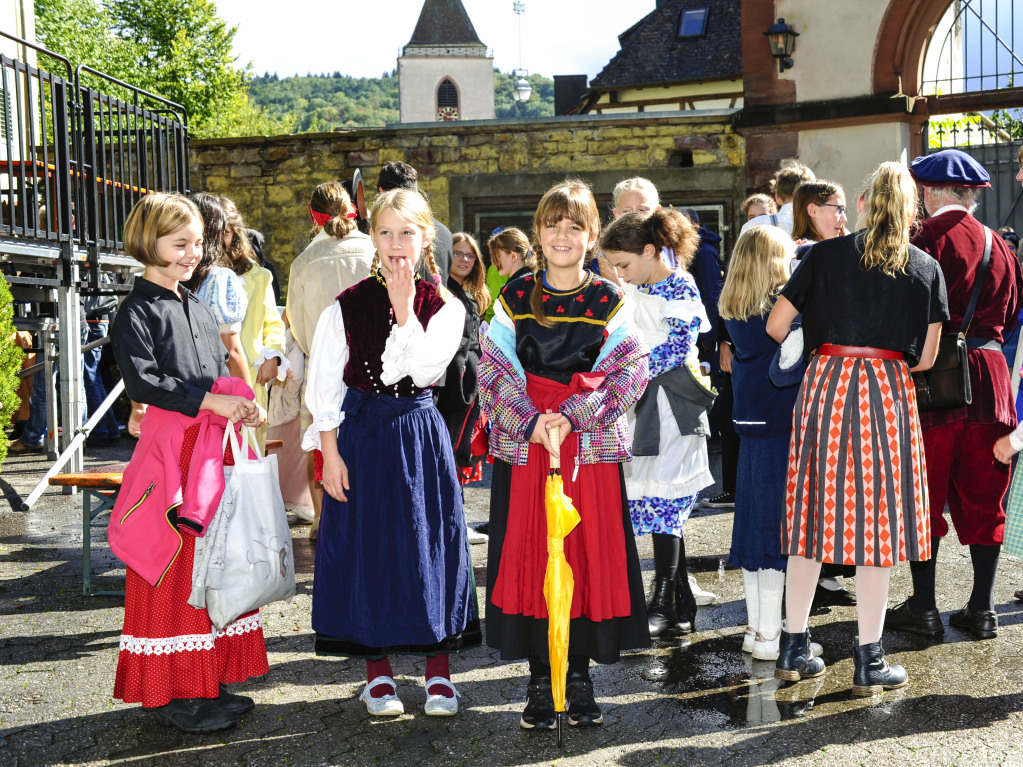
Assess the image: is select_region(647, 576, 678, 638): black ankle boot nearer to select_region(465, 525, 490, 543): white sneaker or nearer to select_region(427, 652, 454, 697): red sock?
select_region(427, 652, 454, 697): red sock

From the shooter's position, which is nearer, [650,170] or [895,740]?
[895,740]

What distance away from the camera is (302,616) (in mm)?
4891

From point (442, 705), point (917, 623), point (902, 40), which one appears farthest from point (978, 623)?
point (902, 40)

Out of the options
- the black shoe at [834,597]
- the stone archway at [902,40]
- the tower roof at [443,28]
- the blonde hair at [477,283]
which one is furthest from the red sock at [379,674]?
the tower roof at [443,28]

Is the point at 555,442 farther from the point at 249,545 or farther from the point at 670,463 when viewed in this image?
the point at 670,463

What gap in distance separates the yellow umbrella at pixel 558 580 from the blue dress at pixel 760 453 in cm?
106

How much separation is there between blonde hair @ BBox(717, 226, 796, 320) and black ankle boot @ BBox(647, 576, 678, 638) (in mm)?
1190

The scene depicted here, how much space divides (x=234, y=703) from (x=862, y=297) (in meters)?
2.68

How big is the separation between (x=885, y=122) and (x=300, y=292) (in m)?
8.23

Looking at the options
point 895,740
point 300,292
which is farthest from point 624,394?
point 300,292

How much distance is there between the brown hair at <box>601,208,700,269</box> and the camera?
14.4ft

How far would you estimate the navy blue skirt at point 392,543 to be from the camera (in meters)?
3.59

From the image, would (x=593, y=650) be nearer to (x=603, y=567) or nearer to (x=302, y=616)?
(x=603, y=567)

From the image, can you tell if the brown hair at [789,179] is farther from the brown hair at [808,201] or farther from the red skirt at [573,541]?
the red skirt at [573,541]
